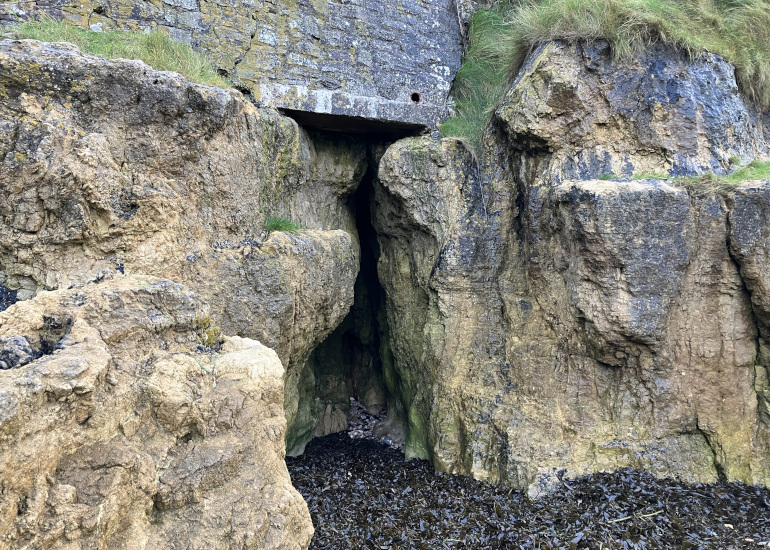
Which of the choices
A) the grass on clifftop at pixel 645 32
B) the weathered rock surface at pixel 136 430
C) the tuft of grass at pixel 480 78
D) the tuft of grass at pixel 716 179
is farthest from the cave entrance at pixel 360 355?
the weathered rock surface at pixel 136 430

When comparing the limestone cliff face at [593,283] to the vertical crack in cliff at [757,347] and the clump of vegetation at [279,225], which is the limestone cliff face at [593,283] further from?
the clump of vegetation at [279,225]

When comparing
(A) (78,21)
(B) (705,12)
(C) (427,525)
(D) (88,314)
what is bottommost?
(C) (427,525)

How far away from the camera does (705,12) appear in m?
5.09

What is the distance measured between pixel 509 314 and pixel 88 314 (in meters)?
3.70

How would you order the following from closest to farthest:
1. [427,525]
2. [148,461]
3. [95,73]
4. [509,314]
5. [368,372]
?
[148,461], [95,73], [427,525], [509,314], [368,372]

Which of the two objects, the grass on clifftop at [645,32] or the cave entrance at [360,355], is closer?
the grass on clifftop at [645,32]

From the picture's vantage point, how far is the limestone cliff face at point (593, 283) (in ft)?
14.3

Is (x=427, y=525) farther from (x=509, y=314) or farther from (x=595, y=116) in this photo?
(x=595, y=116)

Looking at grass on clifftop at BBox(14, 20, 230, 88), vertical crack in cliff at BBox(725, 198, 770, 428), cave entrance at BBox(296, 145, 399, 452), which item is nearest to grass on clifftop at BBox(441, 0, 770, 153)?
vertical crack in cliff at BBox(725, 198, 770, 428)

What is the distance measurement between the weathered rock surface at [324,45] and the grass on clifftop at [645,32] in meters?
0.64

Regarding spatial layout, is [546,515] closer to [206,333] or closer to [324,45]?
[206,333]

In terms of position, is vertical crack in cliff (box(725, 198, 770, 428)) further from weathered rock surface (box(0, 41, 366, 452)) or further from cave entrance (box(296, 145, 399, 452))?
cave entrance (box(296, 145, 399, 452))

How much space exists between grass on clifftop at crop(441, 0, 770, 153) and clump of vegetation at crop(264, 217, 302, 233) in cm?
194

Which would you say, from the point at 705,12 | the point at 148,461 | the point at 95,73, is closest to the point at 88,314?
the point at 148,461
